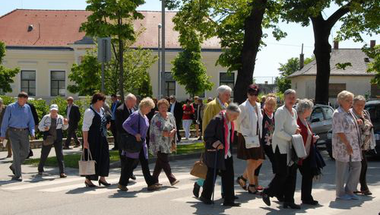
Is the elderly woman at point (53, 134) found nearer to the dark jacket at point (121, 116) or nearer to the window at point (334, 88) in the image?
the dark jacket at point (121, 116)

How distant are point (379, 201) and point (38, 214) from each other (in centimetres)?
548

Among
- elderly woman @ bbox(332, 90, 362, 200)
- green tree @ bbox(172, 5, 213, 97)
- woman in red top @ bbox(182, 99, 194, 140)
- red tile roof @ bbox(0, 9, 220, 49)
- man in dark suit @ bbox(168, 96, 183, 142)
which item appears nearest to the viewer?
elderly woman @ bbox(332, 90, 362, 200)

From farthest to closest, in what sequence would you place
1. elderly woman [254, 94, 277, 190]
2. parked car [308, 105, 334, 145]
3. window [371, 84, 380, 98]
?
window [371, 84, 380, 98], parked car [308, 105, 334, 145], elderly woman [254, 94, 277, 190]

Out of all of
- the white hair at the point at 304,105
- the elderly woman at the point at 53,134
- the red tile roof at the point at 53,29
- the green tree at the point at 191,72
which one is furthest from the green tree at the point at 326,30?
the red tile roof at the point at 53,29

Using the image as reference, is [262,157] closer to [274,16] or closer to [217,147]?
[217,147]

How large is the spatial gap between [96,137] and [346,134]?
15.2 ft

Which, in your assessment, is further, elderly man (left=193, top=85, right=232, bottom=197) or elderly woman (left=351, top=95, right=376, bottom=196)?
elderly woman (left=351, top=95, right=376, bottom=196)

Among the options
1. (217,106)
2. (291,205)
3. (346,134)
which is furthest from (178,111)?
(291,205)

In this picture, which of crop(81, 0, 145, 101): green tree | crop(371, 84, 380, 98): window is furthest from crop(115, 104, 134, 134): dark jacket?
crop(371, 84, 380, 98): window

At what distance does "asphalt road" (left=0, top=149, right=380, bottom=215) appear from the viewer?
30.6 ft

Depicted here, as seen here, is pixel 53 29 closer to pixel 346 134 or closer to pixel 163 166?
pixel 163 166

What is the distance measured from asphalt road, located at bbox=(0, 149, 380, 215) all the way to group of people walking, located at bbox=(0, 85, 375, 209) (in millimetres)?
253

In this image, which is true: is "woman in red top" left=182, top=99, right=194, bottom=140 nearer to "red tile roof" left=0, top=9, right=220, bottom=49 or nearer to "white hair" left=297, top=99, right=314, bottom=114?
"white hair" left=297, top=99, right=314, bottom=114

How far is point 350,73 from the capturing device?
69.7 m
